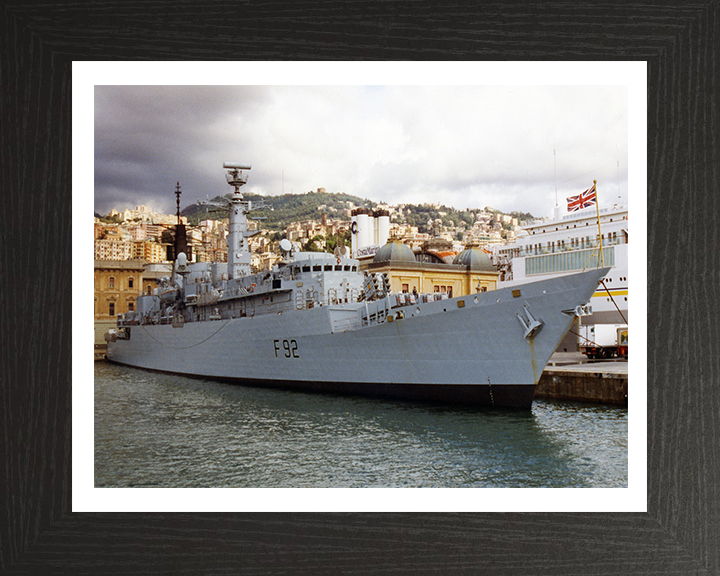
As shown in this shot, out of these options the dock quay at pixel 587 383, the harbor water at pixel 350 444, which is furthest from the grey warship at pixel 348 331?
the dock quay at pixel 587 383

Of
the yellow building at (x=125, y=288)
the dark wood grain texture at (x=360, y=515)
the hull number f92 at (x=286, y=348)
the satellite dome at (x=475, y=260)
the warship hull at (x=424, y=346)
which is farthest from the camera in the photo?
the satellite dome at (x=475, y=260)

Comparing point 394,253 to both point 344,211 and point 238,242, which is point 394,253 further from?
point 238,242

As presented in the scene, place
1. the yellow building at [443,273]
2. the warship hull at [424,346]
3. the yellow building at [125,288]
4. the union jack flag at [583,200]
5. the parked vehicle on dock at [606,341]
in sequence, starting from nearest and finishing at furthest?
1. the union jack flag at [583,200]
2. the warship hull at [424,346]
3. the yellow building at [125,288]
4. the parked vehicle on dock at [606,341]
5. the yellow building at [443,273]

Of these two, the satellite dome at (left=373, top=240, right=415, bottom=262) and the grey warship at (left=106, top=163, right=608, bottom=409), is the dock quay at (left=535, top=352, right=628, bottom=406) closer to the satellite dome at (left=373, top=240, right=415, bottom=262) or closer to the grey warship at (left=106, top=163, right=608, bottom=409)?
the grey warship at (left=106, top=163, right=608, bottom=409)

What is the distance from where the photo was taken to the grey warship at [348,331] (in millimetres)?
8492

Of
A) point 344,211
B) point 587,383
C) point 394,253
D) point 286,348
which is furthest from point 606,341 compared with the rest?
point 286,348

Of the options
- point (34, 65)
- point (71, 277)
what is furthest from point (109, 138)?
point (71, 277)

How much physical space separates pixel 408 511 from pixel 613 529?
1.59m

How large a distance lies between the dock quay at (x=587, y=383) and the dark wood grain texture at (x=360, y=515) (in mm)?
5640

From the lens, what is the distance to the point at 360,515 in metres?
4.40

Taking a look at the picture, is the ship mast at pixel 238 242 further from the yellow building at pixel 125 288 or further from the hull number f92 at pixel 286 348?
the hull number f92 at pixel 286 348

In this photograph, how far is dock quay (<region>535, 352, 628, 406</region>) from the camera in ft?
32.3

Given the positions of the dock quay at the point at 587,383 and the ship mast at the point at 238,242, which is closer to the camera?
the dock quay at the point at 587,383

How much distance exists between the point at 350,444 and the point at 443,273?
30.2 ft
